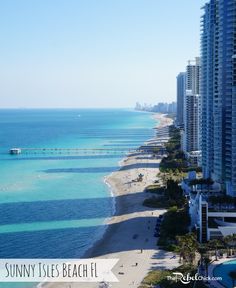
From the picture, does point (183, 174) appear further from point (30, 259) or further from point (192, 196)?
point (30, 259)

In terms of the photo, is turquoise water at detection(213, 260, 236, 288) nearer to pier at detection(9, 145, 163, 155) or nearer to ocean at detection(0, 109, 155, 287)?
ocean at detection(0, 109, 155, 287)

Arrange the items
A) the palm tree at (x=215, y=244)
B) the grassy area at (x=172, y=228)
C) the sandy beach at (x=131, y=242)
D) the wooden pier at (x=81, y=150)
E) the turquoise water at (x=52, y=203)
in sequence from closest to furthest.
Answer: the sandy beach at (x=131, y=242)
the palm tree at (x=215, y=244)
the grassy area at (x=172, y=228)
the turquoise water at (x=52, y=203)
the wooden pier at (x=81, y=150)

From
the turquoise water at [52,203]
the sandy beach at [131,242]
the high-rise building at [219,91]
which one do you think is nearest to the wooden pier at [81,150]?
the turquoise water at [52,203]

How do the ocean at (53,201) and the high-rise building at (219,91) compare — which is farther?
the high-rise building at (219,91)

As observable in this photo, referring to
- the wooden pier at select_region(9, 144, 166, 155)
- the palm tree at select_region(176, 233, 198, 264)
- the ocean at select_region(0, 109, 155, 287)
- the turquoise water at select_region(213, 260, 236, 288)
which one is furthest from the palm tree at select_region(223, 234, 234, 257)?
the wooden pier at select_region(9, 144, 166, 155)

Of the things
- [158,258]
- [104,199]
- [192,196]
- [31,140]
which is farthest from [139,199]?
[31,140]

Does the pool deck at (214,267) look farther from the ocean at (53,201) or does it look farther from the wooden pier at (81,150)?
the wooden pier at (81,150)
